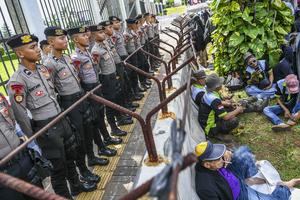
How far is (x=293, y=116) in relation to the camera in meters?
5.11

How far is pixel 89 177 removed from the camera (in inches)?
134

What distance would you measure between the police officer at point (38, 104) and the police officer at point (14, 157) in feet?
0.63

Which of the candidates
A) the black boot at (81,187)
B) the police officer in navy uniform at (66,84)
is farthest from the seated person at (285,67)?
the black boot at (81,187)

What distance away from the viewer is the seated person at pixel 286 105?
507 cm

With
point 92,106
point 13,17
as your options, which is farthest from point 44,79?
point 13,17

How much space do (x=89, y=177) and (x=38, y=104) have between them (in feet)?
3.25

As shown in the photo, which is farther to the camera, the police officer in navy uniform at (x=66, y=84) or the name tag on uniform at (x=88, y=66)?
the name tag on uniform at (x=88, y=66)

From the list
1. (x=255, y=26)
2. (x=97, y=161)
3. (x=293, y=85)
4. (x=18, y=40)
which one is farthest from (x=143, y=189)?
(x=255, y=26)

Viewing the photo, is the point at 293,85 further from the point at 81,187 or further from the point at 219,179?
the point at 81,187

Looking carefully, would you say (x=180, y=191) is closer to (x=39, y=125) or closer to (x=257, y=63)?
(x=39, y=125)

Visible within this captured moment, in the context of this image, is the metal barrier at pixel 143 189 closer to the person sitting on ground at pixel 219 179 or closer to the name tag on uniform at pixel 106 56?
the person sitting on ground at pixel 219 179

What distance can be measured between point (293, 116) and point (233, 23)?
2845 millimetres

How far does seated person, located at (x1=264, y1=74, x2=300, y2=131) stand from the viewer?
5.07 m

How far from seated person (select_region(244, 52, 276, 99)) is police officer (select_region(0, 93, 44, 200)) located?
4915 millimetres
